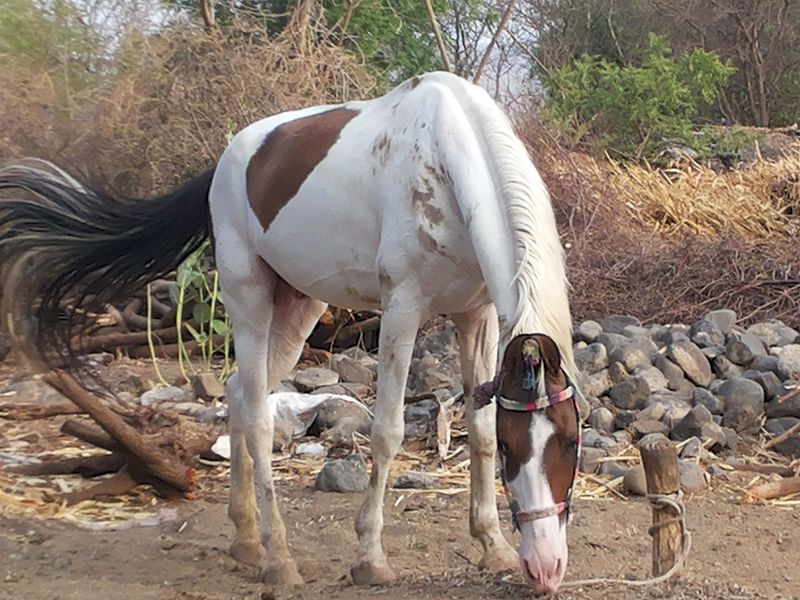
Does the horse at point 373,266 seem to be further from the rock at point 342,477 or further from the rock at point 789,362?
the rock at point 789,362

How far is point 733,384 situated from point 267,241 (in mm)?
3484

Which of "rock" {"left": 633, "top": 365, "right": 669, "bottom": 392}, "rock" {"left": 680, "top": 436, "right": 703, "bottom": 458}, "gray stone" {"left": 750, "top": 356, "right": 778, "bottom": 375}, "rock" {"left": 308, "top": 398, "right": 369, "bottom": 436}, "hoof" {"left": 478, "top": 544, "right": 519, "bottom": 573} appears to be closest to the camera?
"hoof" {"left": 478, "top": 544, "right": 519, "bottom": 573}

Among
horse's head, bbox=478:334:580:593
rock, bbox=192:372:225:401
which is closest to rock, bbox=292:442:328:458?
rock, bbox=192:372:225:401

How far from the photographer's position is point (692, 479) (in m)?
5.27

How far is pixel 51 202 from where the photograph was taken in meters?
4.81

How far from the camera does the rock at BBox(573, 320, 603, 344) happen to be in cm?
747

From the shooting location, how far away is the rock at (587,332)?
7.47 metres

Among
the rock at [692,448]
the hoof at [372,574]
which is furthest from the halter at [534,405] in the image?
the rock at [692,448]

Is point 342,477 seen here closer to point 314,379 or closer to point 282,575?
point 282,575

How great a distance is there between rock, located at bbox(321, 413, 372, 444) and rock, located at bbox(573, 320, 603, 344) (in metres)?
1.92

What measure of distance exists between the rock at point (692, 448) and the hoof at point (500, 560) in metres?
2.08

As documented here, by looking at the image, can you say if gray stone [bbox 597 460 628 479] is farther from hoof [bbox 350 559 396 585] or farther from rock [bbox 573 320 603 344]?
hoof [bbox 350 559 396 585]

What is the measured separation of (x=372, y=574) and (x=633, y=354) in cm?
366

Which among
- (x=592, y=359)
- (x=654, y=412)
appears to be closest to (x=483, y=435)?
(x=654, y=412)
